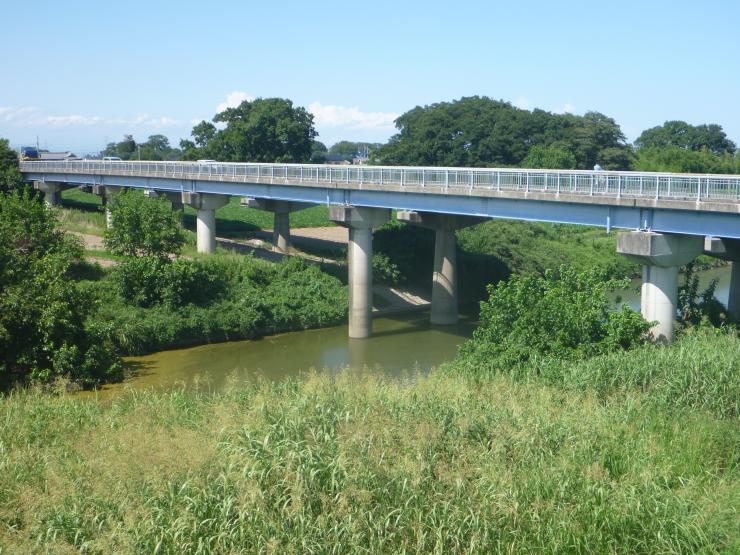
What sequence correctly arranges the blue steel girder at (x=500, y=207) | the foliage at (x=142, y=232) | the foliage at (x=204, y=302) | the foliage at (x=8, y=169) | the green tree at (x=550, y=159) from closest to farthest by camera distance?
the blue steel girder at (x=500, y=207) < the foliage at (x=204, y=302) < the foliage at (x=142, y=232) < the foliage at (x=8, y=169) < the green tree at (x=550, y=159)

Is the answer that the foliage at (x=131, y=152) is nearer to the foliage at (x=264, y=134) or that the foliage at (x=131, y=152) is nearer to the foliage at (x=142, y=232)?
the foliage at (x=264, y=134)

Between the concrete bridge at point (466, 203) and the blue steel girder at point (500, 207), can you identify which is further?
the concrete bridge at point (466, 203)

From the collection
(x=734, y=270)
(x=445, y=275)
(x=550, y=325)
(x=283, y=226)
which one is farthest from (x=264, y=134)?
(x=550, y=325)

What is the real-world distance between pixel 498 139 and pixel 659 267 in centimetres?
5181

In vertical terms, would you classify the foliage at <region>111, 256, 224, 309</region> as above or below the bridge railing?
below

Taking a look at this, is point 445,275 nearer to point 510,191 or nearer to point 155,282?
point 510,191

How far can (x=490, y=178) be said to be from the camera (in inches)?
1193

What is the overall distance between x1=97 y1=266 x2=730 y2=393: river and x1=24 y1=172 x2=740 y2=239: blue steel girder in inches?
218

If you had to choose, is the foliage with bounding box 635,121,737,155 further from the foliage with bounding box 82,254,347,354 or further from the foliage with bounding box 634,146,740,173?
the foliage with bounding box 82,254,347,354

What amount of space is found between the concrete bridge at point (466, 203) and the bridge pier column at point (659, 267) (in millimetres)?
30

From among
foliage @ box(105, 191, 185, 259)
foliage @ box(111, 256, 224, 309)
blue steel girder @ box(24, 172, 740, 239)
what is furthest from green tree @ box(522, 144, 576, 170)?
foliage @ box(111, 256, 224, 309)

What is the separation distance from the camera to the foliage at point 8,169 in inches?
2361

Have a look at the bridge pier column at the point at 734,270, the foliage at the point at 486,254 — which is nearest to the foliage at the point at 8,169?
the foliage at the point at 486,254

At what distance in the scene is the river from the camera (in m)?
27.8
